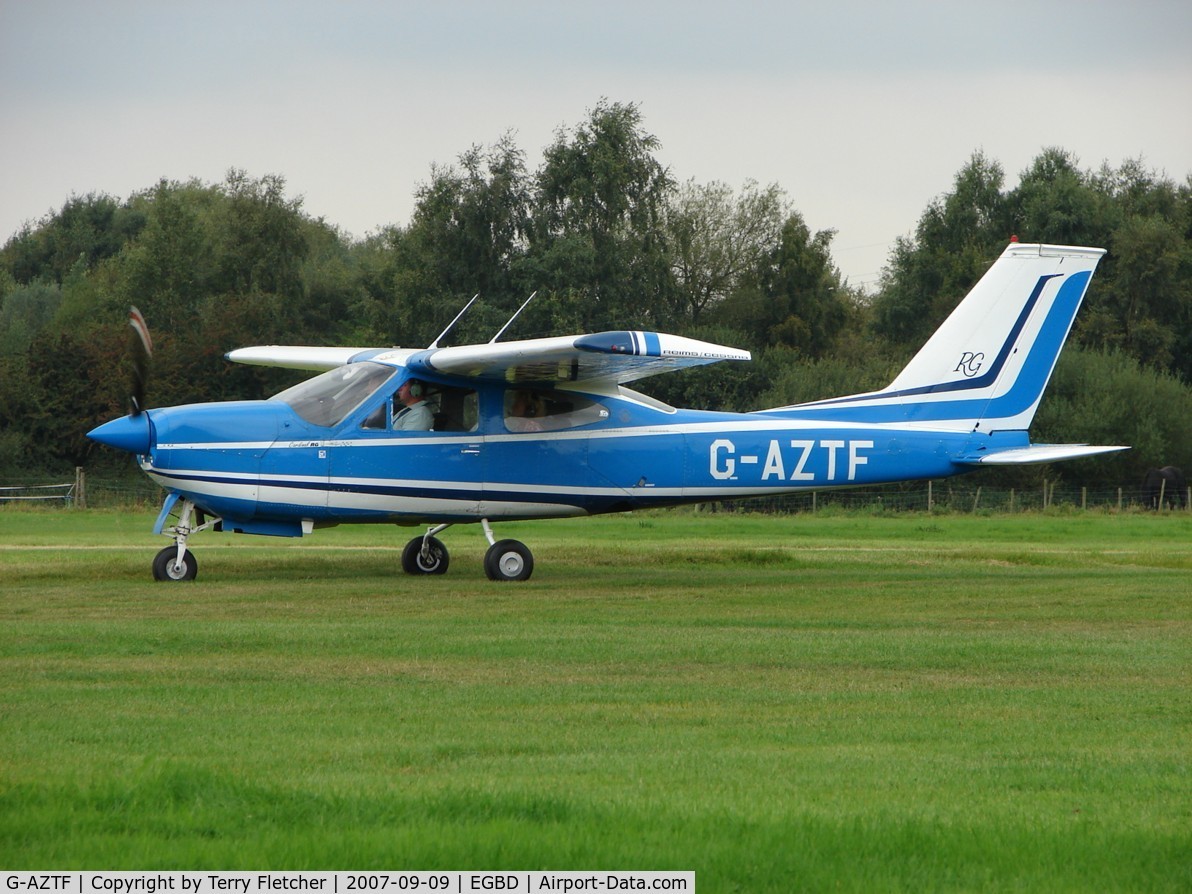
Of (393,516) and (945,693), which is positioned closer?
(945,693)

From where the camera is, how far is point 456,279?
5566 cm

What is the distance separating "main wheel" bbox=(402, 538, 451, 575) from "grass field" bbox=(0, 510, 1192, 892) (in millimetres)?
1295

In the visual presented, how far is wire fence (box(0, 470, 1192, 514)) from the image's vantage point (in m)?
37.6

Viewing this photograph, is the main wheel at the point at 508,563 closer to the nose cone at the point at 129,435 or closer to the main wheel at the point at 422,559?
the main wheel at the point at 422,559

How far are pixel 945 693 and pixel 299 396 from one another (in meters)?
9.94

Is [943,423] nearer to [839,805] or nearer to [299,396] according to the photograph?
[299,396]

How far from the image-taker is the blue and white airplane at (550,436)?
1623 centimetres

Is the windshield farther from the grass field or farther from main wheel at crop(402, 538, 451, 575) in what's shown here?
main wheel at crop(402, 538, 451, 575)

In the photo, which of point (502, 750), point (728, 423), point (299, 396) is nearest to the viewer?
point (502, 750)

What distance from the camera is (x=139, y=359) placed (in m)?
15.5

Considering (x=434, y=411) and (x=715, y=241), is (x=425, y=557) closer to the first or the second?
(x=434, y=411)

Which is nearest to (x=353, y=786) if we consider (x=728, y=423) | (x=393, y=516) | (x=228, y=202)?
(x=393, y=516)

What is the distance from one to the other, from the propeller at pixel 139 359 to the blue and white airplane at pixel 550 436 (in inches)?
3.0

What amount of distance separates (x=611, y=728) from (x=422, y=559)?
35.0ft
